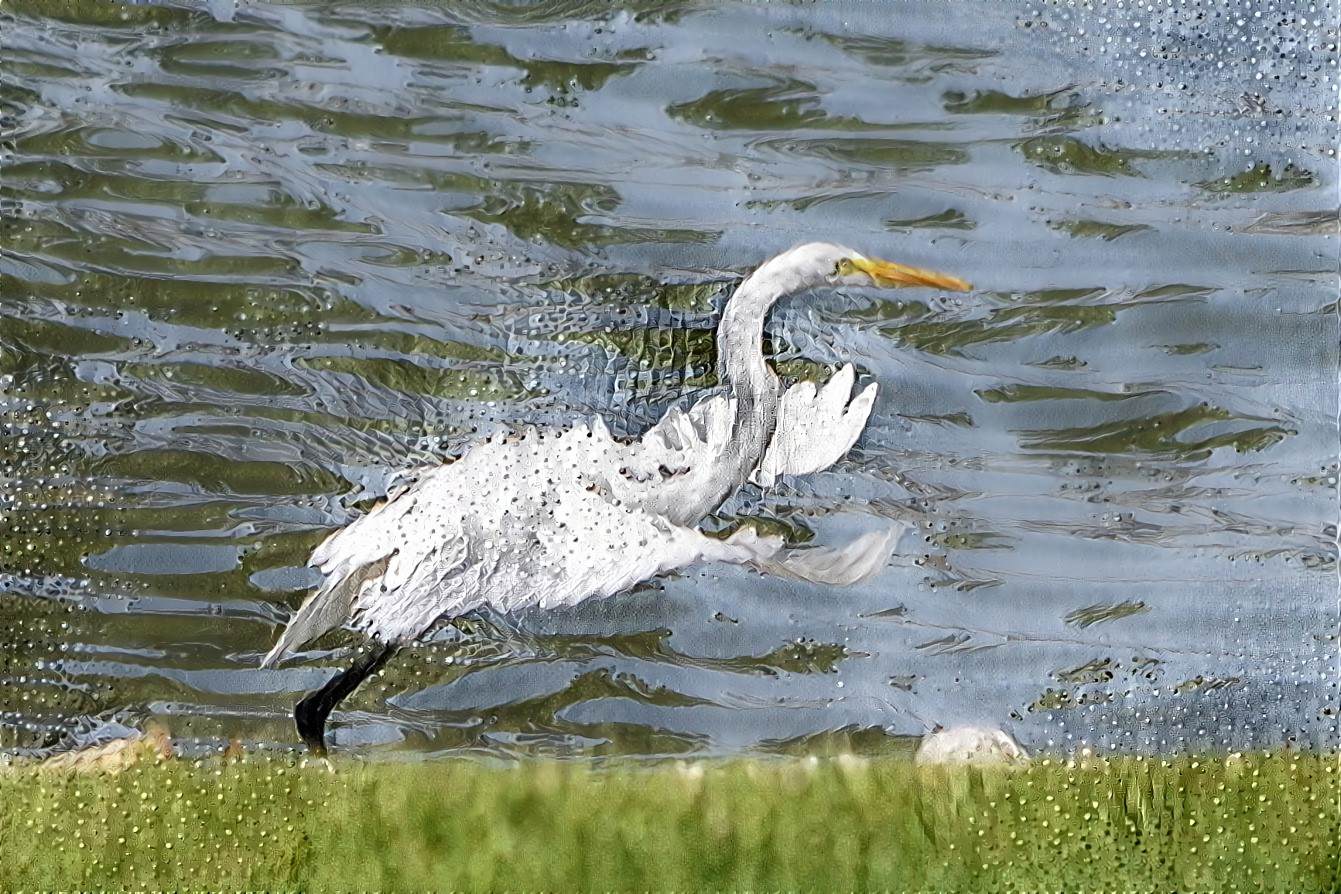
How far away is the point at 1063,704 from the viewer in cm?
82

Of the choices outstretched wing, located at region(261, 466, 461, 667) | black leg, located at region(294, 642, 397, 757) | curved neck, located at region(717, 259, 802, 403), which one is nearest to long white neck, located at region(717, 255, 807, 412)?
curved neck, located at region(717, 259, 802, 403)

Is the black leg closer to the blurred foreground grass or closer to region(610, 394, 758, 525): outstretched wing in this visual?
the blurred foreground grass

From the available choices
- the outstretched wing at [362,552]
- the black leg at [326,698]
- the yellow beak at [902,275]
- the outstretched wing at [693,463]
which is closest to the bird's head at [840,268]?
the yellow beak at [902,275]

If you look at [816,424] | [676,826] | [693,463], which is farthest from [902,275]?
[676,826]

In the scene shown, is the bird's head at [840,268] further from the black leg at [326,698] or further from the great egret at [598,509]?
the black leg at [326,698]

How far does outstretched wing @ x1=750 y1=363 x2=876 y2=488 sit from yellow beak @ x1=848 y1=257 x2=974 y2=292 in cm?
9

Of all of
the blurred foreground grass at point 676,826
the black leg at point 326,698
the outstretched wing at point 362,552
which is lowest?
the blurred foreground grass at point 676,826

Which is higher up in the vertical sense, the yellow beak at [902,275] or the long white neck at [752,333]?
the yellow beak at [902,275]

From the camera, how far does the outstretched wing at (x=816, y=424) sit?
811 millimetres

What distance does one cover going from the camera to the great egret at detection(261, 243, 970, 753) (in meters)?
0.79

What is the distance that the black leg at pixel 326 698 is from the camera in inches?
31.9

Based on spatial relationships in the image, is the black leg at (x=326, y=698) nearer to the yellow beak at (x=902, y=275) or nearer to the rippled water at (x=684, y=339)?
the rippled water at (x=684, y=339)

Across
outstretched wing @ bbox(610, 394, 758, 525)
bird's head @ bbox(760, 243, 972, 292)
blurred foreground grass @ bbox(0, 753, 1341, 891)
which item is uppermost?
bird's head @ bbox(760, 243, 972, 292)

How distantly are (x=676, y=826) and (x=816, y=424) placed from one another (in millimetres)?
394
